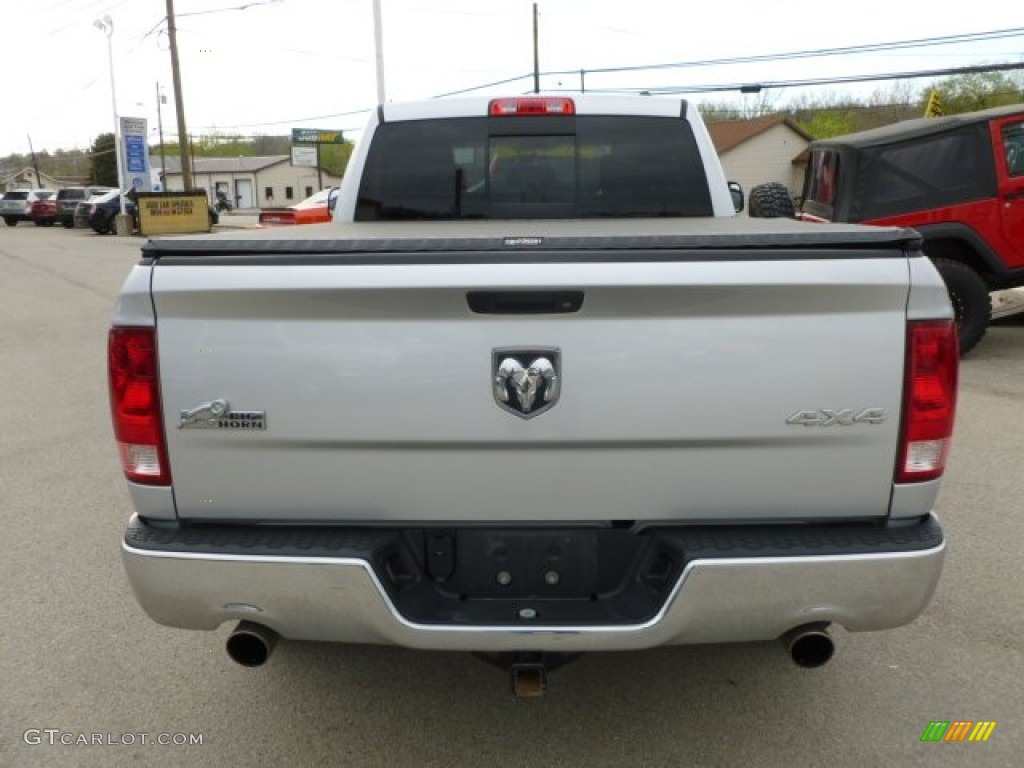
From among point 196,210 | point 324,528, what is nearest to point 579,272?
point 324,528

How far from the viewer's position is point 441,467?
2.36 m

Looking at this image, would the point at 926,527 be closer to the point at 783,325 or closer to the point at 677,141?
the point at 783,325

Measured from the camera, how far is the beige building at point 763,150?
56.0 meters

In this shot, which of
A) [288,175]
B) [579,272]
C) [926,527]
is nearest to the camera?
[579,272]

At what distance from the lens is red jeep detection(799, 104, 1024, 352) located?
27.7ft

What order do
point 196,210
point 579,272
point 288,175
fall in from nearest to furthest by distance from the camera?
point 579,272, point 196,210, point 288,175

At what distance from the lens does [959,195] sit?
851cm

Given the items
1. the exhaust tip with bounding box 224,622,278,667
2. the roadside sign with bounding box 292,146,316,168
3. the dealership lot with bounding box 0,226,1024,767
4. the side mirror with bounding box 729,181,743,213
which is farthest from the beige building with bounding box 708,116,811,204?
the exhaust tip with bounding box 224,622,278,667

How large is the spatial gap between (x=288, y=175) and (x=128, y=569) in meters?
106

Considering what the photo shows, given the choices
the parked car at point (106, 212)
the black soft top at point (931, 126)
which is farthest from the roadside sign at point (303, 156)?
the black soft top at point (931, 126)

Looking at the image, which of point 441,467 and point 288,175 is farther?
point 288,175

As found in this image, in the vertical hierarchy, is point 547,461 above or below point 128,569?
above

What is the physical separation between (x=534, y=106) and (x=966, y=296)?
5901 millimetres

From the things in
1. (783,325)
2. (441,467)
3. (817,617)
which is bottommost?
(817,617)
